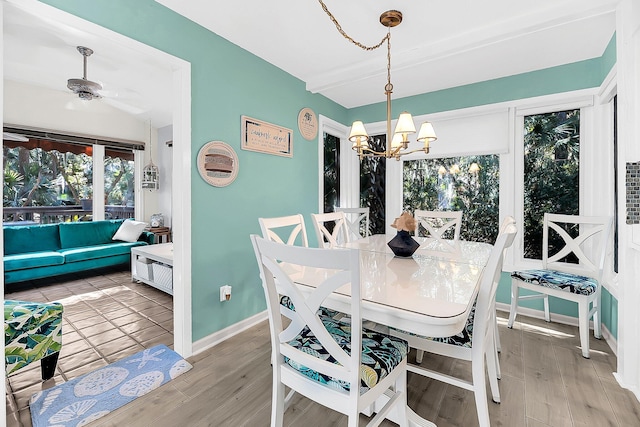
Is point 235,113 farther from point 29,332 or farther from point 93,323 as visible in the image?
point 93,323

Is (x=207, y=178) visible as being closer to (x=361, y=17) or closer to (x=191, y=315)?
(x=191, y=315)

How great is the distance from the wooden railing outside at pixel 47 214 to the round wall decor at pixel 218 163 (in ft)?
12.7

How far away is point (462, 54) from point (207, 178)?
7.78ft

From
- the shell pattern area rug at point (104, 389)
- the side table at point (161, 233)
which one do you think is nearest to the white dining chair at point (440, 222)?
the shell pattern area rug at point (104, 389)

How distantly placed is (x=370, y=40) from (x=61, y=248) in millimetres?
4740

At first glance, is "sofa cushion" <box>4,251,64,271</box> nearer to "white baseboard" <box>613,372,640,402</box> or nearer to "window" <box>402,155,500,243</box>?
"window" <box>402,155,500,243</box>

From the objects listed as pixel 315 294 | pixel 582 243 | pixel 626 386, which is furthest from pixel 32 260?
pixel 582 243

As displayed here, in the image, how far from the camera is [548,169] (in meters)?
2.89

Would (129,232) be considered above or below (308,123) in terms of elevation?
below

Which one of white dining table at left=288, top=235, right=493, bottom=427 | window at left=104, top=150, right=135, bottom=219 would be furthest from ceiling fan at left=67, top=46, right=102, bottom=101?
white dining table at left=288, top=235, right=493, bottom=427

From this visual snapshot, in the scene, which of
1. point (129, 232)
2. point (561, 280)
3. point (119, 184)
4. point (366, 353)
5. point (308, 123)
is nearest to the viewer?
point (366, 353)

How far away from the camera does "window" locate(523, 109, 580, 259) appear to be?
278 centimetres

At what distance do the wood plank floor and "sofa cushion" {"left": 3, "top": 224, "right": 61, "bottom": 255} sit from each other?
10.5 feet

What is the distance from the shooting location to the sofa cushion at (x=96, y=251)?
3824mm
